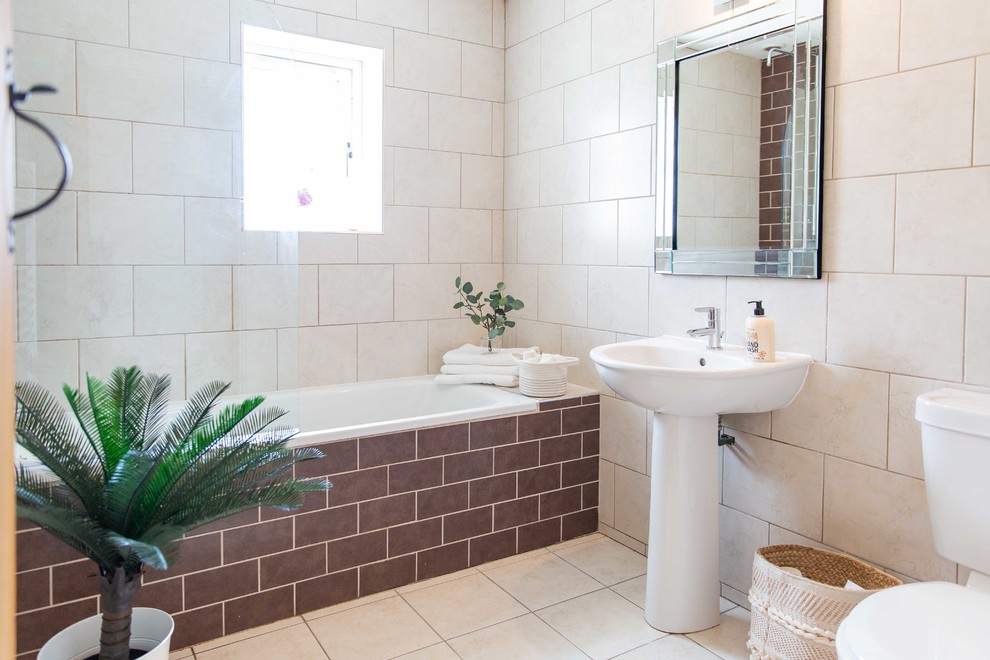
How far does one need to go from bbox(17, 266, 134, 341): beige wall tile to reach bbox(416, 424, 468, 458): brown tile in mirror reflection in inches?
41.0

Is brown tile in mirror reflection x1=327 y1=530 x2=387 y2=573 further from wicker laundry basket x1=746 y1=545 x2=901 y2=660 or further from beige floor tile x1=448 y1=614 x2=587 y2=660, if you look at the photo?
wicker laundry basket x1=746 y1=545 x2=901 y2=660

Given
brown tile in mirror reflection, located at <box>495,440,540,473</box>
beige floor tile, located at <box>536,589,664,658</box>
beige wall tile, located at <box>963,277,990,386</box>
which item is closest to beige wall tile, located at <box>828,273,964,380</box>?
beige wall tile, located at <box>963,277,990,386</box>

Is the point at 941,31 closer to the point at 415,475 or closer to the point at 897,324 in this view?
the point at 897,324

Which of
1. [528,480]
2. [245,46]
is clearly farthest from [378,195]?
[528,480]

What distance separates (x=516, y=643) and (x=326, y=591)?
66 cm

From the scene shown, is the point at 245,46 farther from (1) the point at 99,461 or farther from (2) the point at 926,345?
(2) the point at 926,345

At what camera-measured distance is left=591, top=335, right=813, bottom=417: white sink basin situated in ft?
6.49

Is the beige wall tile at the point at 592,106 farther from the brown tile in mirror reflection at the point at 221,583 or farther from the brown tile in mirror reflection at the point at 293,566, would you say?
the brown tile in mirror reflection at the point at 221,583

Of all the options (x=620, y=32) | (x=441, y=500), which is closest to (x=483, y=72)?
(x=620, y=32)

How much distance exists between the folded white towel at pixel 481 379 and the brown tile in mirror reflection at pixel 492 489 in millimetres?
433

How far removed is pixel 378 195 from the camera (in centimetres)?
324

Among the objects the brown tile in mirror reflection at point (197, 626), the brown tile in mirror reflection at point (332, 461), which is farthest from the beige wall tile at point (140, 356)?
the brown tile in mirror reflection at point (197, 626)

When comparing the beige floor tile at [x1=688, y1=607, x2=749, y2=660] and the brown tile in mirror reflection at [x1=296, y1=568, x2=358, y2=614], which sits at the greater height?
the brown tile in mirror reflection at [x1=296, y1=568, x2=358, y2=614]

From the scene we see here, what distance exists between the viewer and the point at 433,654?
2.14m
